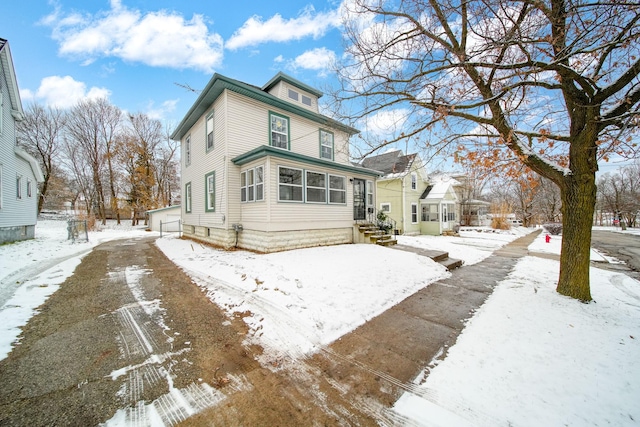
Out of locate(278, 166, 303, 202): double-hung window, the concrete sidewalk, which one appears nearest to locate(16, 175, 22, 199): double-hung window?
locate(278, 166, 303, 202): double-hung window

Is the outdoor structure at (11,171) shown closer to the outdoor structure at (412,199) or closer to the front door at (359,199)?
the front door at (359,199)

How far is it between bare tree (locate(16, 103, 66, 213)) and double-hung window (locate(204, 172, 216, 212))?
77.6ft

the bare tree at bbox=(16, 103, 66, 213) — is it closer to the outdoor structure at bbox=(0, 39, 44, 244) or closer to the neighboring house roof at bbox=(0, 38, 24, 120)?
the outdoor structure at bbox=(0, 39, 44, 244)

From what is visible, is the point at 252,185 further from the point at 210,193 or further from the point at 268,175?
the point at 210,193

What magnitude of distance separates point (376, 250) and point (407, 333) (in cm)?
522

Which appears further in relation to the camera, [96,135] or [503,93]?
[96,135]

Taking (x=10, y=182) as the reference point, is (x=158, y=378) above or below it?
below

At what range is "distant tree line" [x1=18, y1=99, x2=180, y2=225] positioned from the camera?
893 inches

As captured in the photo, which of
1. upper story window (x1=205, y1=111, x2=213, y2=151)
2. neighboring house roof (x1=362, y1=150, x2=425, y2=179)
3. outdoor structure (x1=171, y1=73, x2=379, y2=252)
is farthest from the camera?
neighboring house roof (x1=362, y1=150, x2=425, y2=179)

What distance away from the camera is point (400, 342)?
3242 millimetres

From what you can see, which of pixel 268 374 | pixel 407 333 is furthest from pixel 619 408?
pixel 268 374

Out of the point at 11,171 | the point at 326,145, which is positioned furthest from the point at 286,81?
the point at 11,171

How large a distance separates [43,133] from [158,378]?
3350 centimetres

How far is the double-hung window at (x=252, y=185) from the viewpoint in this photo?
855cm
